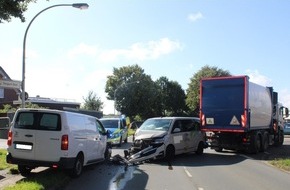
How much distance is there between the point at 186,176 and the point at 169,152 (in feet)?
15.1

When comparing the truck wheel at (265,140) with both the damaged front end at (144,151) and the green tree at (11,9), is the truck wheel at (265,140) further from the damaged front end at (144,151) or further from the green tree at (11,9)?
the green tree at (11,9)

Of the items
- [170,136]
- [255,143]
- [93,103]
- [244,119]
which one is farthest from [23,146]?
[93,103]

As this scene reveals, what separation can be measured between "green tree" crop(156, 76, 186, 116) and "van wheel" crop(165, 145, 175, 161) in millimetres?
90139

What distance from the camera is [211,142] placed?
71.6ft

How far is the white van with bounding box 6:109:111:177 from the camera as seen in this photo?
470 inches

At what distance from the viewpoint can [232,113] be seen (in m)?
20.9

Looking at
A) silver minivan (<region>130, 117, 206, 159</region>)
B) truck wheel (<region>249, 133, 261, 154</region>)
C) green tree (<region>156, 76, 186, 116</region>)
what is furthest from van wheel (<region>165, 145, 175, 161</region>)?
green tree (<region>156, 76, 186, 116</region>)

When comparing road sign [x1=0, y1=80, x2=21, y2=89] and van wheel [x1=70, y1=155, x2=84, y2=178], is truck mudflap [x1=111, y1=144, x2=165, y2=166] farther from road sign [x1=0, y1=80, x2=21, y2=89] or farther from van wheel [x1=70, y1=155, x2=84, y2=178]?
road sign [x1=0, y1=80, x2=21, y2=89]

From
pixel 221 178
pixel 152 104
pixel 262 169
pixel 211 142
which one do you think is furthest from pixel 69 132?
pixel 152 104

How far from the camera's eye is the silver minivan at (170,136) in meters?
17.8

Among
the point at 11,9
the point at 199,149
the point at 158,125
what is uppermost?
the point at 11,9

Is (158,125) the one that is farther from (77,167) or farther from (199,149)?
(77,167)

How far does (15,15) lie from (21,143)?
350 cm

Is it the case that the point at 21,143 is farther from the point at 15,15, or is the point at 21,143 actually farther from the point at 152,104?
the point at 152,104
